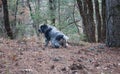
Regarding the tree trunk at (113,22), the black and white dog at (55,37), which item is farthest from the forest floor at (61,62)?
the black and white dog at (55,37)

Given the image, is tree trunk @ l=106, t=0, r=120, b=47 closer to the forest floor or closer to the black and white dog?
the forest floor

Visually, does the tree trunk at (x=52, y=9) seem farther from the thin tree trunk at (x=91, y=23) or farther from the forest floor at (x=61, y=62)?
the forest floor at (x=61, y=62)

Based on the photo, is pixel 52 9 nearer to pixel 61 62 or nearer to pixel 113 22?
pixel 113 22

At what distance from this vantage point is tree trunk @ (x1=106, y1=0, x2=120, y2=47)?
8422 millimetres

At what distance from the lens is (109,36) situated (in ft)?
28.4

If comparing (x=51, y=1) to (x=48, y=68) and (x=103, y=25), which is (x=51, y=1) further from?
(x=48, y=68)

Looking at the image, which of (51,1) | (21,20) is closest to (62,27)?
(51,1)

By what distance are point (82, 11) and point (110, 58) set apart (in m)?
7.17

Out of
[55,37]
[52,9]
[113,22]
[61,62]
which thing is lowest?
[52,9]

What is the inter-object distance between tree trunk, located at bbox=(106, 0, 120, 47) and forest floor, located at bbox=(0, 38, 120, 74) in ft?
0.92

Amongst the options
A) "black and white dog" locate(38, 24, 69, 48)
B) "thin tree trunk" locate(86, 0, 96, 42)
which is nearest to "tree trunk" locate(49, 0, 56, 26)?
"thin tree trunk" locate(86, 0, 96, 42)

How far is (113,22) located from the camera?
855cm

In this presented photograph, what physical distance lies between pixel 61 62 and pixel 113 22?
233 cm

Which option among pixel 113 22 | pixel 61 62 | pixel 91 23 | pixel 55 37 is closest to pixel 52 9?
pixel 91 23
